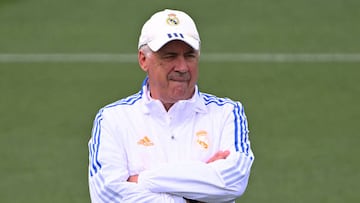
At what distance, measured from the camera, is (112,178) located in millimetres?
5422

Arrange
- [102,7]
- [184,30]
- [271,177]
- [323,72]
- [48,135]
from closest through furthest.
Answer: [184,30]
[271,177]
[48,135]
[323,72]
[102,7]

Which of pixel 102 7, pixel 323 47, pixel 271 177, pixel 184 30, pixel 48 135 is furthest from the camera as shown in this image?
pixel 102 7

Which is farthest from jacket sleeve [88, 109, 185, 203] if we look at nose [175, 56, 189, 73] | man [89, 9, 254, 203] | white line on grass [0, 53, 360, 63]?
white line on grass [0, 53, 360, 63]

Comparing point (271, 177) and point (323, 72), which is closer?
point (271, 177)

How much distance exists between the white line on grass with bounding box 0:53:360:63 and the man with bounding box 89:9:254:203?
26.6ft

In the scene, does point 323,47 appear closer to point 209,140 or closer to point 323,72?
point 323,72

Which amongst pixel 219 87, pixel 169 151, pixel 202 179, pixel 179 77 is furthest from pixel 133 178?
pixel 219 87

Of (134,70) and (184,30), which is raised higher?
(184,30)

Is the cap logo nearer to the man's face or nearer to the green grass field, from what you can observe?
the man's face

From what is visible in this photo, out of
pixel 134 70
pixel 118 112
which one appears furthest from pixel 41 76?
pixel 118 112

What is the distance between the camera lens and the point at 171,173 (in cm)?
538

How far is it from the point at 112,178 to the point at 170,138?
0.39 metres

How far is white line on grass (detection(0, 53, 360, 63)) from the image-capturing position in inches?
540

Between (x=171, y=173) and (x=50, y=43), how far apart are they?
9505mm
